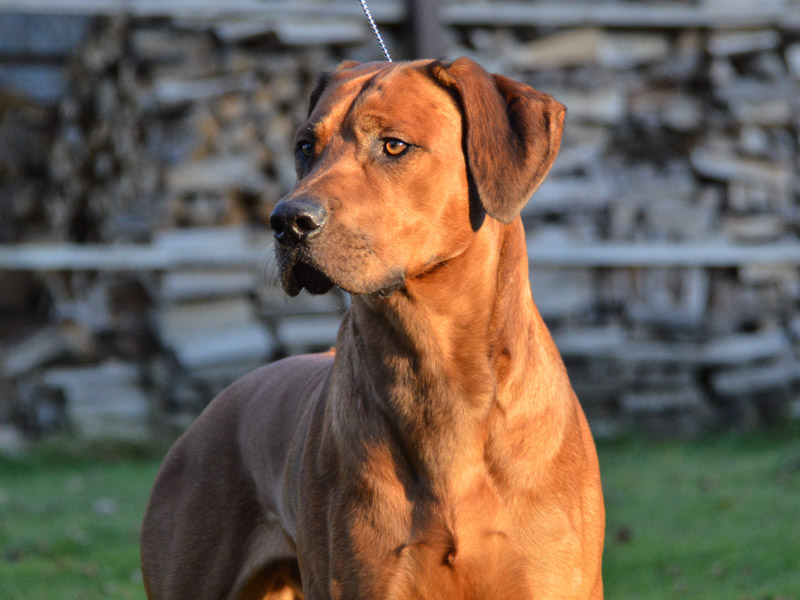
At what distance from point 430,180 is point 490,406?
58 centimetres

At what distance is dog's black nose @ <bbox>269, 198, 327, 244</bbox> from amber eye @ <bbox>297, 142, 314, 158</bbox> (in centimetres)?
40

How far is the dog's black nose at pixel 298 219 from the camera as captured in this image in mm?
2299

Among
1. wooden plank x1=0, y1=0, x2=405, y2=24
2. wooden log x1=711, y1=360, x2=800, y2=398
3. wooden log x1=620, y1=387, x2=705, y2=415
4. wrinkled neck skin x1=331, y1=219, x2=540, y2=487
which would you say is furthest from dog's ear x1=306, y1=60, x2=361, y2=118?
wooden log x1=711, y1=360, x2=800, y2=398

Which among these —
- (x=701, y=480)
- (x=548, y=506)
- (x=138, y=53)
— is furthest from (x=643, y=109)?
(x=548, y=506)

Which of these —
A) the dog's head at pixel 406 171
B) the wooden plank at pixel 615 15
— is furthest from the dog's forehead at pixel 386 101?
the wooden plank at pixel 615 15

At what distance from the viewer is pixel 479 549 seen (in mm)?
2400

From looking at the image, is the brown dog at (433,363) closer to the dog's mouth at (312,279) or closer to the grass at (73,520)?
the dog's mouth at (312,279)

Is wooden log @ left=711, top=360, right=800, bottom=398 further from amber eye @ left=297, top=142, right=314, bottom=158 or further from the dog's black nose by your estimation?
the dog's black nose

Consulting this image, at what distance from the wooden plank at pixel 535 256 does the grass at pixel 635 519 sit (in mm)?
1327

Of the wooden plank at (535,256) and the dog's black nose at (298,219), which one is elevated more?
the dog's black nose at (298,219)

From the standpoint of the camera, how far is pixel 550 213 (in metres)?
7.76

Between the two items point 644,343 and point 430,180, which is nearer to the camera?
point 430,180

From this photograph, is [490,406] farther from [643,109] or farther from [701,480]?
[643,109]

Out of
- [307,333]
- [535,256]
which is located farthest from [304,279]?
[535,256]
